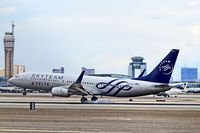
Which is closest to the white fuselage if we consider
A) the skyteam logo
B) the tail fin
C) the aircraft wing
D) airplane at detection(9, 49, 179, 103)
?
airplane at detection(9, 49, 179, 103)

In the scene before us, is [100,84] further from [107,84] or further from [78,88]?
[78,88]

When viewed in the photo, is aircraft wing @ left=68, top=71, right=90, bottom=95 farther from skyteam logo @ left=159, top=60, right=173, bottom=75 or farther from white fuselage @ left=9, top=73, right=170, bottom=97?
skyteam logo @ left=159, top=60, right=173, bottom=75

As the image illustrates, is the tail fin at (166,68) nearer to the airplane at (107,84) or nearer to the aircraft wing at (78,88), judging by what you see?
the airplane at (107,84)

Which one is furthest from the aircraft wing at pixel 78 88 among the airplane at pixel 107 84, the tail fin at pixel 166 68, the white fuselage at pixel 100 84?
the tail fin at pixel 166 68

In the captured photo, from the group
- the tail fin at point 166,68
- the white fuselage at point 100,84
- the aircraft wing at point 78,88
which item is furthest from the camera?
the white fuselage at point 100,84

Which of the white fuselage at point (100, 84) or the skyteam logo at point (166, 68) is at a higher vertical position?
the skyteam logo at point (166, 68)

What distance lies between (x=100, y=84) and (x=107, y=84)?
1.09 metres

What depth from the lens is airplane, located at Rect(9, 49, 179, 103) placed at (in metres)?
63.8

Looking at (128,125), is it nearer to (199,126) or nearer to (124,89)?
(199,126)

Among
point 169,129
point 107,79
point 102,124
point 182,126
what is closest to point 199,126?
point 182,126

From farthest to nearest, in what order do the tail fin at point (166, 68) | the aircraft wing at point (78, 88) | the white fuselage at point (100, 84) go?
the white fuselage at point (100, 84) < the tail fin at point (166, 68) < the aircraft wing at point (78, 88)

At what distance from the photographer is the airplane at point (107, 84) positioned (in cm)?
6378

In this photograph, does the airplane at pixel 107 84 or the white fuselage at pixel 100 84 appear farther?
the white fuselage at pixel 100 84

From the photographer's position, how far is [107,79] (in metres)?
67.0
